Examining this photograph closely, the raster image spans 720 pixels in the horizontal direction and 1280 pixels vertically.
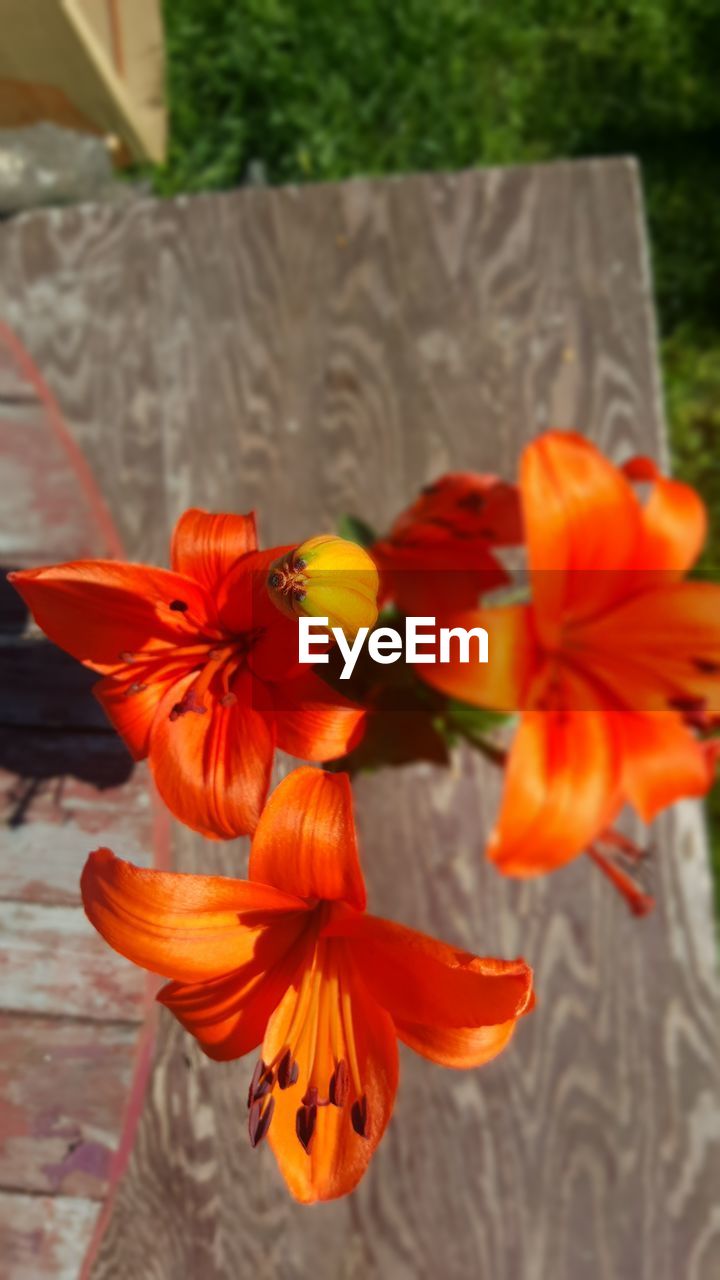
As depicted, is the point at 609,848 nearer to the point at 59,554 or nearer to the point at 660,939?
the point at 660,939

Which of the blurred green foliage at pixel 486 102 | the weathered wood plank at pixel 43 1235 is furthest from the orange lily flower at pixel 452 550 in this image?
the blurred green foliage at pixel 486 102

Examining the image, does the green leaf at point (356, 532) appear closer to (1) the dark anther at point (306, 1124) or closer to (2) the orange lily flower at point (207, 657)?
(2) the orange lily flower at point (207, 657)

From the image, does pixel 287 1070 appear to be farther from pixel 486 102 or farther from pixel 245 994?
pixel 486 102

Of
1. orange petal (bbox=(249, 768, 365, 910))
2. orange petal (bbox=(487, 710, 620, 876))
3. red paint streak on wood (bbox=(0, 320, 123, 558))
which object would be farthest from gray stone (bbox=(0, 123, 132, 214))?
orange petal (bbox=(249, 768, 365, 910))

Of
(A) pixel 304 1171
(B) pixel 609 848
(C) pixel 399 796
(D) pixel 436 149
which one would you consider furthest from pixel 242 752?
(D) pixel 436 149

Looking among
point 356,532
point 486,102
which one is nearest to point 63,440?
point 356,532
